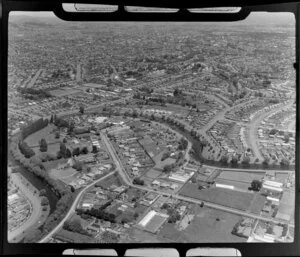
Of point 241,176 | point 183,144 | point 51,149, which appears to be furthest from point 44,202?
point 241,176

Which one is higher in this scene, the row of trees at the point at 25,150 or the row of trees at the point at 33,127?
the row of trees at the point at 33,127

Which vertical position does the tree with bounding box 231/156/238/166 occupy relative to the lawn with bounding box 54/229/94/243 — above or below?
above

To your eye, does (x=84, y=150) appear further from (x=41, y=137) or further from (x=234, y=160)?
(x=234, y=160)

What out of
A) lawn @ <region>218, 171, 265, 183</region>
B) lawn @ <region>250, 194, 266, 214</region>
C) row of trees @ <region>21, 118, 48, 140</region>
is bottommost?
lawn @ <region>250, 194, 266, 214</region>

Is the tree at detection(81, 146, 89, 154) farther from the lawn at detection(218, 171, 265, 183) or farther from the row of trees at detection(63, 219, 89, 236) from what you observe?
the lawn at detection(218, 171, 265, 183)

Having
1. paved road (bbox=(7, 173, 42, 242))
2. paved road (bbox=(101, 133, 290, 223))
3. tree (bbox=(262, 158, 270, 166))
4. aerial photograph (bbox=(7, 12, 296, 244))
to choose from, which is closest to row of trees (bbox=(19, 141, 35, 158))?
aerial photograph (bbox=(7, 12, 296, 244))

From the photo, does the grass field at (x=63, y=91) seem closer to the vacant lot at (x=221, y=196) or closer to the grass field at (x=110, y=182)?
the grass field at (x=110, y=182)

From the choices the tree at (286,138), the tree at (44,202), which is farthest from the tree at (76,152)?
the tree at (286,138)
